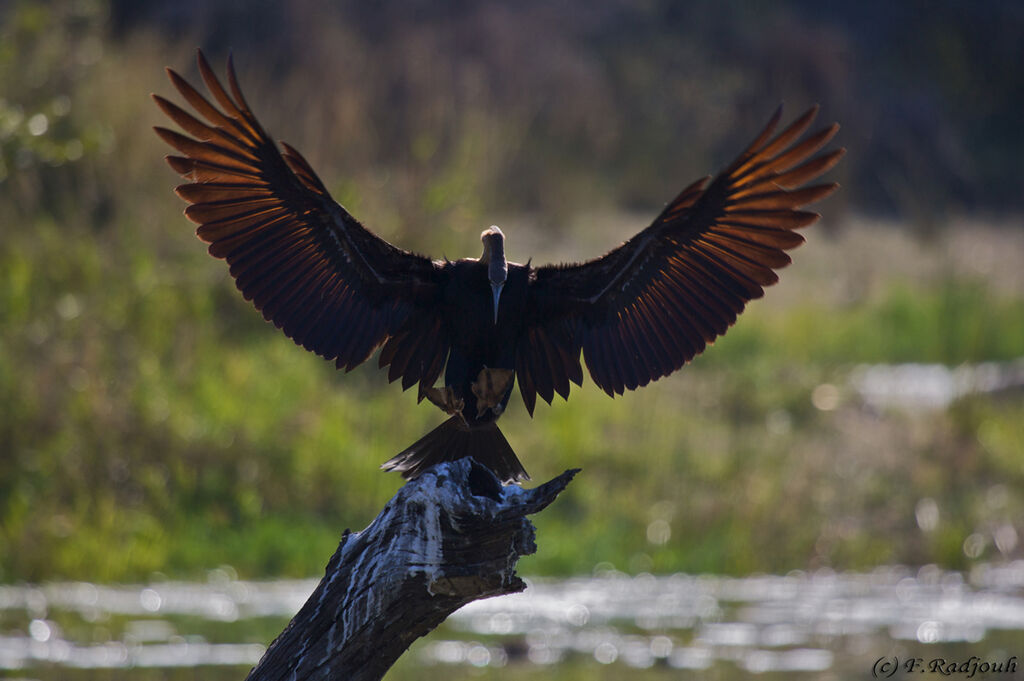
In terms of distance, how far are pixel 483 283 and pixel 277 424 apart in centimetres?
491

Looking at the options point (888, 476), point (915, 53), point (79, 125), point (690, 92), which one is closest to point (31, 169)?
point (79, 125)

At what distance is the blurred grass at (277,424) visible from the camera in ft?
28.6

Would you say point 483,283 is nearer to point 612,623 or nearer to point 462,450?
point 462,450

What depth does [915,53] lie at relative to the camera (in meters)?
21.6

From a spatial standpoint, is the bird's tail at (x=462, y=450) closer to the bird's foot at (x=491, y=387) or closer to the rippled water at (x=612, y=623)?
the bird's foot at (x=491, y=387)

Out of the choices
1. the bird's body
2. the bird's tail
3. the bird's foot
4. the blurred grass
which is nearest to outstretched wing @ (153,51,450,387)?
the bird's body

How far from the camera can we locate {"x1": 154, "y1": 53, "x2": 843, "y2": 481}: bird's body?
15.7 ft

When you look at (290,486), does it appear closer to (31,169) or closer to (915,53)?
(31,169)

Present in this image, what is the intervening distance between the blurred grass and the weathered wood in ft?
13.8

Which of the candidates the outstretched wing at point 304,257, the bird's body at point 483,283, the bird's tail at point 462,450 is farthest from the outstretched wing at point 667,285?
the outstretched wing at point 304,257

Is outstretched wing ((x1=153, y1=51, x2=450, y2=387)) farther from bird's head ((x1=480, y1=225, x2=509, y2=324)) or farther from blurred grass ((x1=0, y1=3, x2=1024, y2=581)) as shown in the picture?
blurred grass ((x1=0, y1=3, x2=1024, y2=581))

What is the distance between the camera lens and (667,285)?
508 cm

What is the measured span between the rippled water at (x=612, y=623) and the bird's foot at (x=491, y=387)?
8.89 feet

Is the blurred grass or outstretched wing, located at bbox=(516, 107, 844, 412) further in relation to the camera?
the blurred grass
